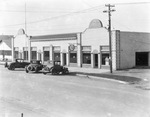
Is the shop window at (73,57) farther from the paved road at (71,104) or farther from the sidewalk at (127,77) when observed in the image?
the paved road at (71,104)

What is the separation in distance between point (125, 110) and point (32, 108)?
4.44 m

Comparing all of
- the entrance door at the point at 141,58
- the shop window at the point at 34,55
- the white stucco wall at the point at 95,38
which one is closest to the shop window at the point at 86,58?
the white stucco wall at the point at 95,38

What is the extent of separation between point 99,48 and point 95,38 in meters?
1.75

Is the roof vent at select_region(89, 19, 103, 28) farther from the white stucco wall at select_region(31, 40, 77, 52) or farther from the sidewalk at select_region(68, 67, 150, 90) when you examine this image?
the sidewalk at select_region(68, 67, 150, 90)

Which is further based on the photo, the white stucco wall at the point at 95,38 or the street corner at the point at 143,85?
the white stucco wall at the point at 95,38

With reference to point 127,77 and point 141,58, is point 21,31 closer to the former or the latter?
point 141,58

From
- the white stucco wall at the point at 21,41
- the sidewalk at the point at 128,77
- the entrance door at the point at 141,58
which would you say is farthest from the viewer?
the white stucco wall at the point at 21,41

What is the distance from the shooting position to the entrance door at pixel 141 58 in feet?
124

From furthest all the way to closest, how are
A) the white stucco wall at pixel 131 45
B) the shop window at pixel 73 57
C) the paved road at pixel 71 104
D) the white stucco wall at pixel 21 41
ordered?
1. the white stucco wall at pixel 21 41
2. the shop window at pixel 73 57
3. the white stucco wall at pixel 131 45
4. the paved road at pixel 71 104

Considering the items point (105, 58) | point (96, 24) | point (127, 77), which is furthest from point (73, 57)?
point (127, 77)

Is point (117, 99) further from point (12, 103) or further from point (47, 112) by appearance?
point (12, 103)

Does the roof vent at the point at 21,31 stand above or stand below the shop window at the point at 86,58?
above

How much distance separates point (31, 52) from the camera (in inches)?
1964

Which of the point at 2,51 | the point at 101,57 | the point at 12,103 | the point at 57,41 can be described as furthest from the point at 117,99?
the point at 2,51
